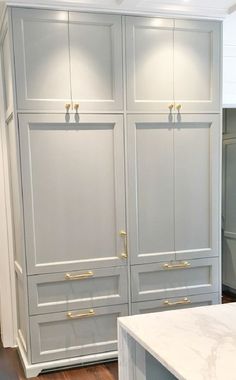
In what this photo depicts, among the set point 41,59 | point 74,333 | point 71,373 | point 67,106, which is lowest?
point 71,373

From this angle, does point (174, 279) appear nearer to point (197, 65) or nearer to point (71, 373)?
point (71, 373)

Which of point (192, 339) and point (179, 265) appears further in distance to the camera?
point (179, 265)

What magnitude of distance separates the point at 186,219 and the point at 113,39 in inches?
60.0

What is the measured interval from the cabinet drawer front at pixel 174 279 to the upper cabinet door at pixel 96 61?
133 cm

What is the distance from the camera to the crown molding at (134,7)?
106 inches

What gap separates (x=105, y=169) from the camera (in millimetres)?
2975

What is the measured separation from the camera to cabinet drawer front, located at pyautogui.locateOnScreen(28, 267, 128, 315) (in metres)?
2.86

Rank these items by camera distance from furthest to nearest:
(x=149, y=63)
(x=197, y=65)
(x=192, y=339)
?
1. (x=197, y=65)
2. (x=149, y=63)
3. (x=192, y=339)

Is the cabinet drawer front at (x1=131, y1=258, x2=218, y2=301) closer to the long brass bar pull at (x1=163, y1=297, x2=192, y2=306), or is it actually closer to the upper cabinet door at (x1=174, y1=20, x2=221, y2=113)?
the long brass bar pull at (x1=163, y1=297, x2=192, y2=306)

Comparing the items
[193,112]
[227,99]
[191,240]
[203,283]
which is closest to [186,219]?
[191,240]

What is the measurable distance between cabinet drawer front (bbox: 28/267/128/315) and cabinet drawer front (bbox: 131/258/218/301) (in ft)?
0.42

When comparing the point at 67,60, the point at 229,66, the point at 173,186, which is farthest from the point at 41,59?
the point at 229,66

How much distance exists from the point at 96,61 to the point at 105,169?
0.81m

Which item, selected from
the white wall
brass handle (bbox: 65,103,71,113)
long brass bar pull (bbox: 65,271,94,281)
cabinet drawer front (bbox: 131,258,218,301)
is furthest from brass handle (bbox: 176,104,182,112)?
long brass bar pull (bbox: 65,271,94,281)
